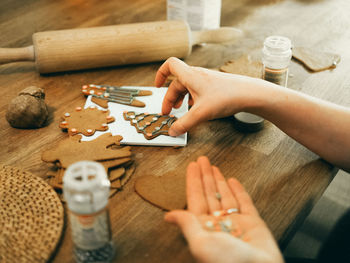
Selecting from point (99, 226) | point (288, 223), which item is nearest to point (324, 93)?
point (288, 223)

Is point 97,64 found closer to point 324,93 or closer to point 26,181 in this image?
point 26,181

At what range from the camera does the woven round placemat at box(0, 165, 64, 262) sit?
0.66 m

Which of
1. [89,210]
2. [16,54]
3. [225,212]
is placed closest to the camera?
[89,210]

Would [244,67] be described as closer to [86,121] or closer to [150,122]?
[150,122]

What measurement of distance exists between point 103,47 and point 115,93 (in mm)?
198

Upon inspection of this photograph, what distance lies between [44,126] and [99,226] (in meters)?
0.47

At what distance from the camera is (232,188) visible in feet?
2.35

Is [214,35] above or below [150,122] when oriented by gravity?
above

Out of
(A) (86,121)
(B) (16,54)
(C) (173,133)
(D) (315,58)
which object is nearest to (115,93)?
(A) (86,121)

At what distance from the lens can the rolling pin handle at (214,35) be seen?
1271mm

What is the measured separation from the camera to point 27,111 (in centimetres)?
93

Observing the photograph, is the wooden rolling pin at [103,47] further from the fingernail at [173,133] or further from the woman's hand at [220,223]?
the woman's hand at [220,223]

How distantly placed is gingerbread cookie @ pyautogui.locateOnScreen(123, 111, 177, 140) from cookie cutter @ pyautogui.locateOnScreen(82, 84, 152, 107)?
54 millimetres

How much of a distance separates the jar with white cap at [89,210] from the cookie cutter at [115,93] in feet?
1.51
